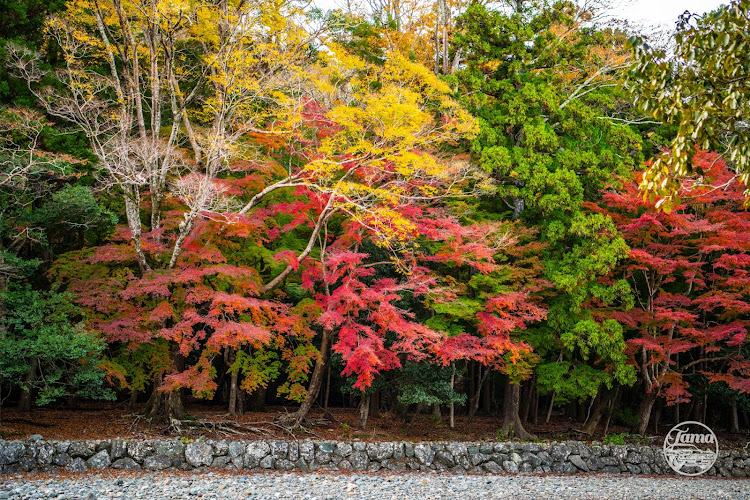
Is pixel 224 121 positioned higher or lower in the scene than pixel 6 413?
higher

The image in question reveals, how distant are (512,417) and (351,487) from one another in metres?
5.22

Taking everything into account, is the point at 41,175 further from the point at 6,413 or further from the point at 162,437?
the point at 162,437

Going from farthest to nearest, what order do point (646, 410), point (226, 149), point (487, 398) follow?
point (487, 398), point (646, 410), point (226, 149)

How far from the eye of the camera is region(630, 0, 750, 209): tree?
12.2ft

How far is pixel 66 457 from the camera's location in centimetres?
803

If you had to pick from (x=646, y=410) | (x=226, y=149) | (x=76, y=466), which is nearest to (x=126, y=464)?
(x=76, y=466)

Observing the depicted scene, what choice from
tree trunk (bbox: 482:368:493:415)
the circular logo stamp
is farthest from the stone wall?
tree trunk (bbox: 482:368:493:415)

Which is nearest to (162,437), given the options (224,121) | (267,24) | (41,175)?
(41,175)

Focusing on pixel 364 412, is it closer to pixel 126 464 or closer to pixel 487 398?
pixel 126 464

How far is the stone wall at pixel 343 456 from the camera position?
8023 millimetres

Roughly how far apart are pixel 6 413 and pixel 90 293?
3112 mm

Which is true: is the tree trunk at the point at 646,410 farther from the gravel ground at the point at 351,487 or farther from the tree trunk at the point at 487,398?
the tree trunk at the point at 487,398

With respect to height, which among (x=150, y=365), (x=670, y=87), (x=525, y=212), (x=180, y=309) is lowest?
(x=150, y=365)

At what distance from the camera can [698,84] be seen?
13.0 feet
